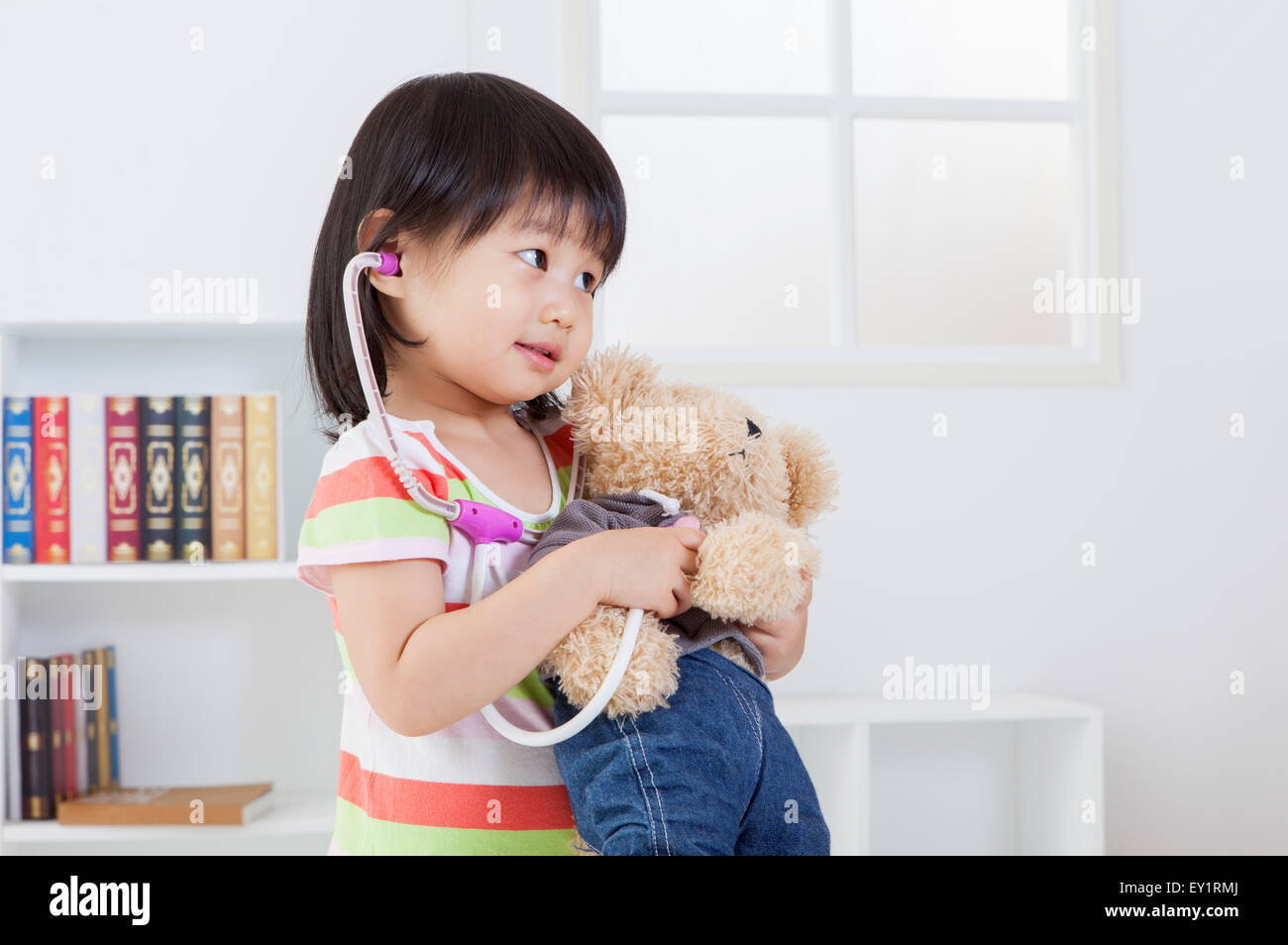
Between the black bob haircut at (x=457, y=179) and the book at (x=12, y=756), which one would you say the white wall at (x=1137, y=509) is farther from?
the black bob haircut at (x=457, y=179)

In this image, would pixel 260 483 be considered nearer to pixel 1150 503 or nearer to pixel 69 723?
pixel 69 723

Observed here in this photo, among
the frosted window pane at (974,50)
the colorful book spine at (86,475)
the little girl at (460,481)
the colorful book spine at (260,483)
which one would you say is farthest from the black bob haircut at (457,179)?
the frosted window pane at (974,50)

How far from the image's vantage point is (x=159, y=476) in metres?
1.52

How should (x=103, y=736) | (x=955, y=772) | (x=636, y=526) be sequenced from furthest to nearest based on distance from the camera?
1. (x=955, y=772)
2. (x=103, y=736)
3. (x=636, y=526)

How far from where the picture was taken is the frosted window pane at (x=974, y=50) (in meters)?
1.90

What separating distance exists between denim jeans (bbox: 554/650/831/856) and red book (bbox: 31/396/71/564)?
3.79ft

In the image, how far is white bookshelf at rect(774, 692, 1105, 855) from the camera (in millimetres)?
1602

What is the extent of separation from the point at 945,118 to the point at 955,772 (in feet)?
3.95

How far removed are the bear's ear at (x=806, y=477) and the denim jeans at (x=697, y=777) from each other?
17 centimetres

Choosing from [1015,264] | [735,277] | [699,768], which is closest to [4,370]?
[735,277]

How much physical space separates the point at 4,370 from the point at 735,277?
1.21 m

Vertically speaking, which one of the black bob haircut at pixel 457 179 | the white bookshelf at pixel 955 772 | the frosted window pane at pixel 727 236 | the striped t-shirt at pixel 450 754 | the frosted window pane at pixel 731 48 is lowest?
the white bookshelf at pixel 955 772

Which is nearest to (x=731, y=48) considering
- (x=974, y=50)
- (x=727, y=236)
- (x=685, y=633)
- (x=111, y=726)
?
(x=727, y=236)

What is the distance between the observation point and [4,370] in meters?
1.52
